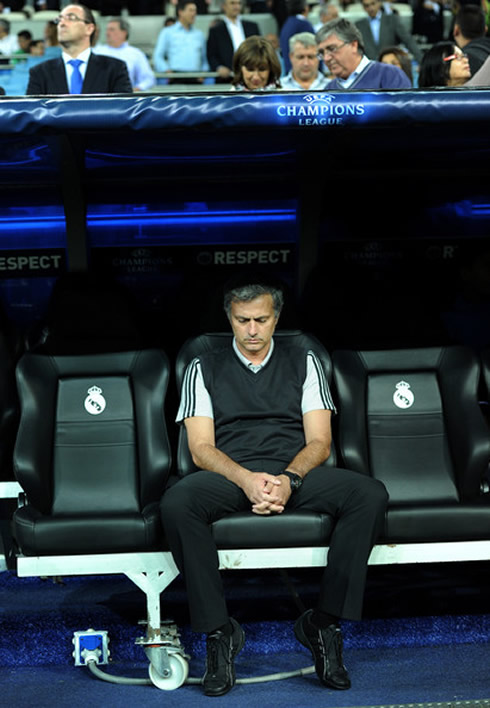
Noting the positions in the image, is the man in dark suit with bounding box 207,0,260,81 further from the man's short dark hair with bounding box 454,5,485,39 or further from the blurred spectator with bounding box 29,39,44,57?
the man's short dark hair with bounding box 454,5,485,39

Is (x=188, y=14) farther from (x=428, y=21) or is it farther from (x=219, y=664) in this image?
(x=219, y=664)

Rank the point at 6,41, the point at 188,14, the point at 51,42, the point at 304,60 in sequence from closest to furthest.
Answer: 1. the point at 304,60
2. the point at 188,14
3. the point at 51,42
4. the point at 6,41

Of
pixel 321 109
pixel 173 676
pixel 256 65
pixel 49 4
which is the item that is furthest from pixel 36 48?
pixel 173 676

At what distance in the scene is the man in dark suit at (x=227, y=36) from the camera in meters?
10.8

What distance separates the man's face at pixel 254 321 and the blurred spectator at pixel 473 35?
2423 mm

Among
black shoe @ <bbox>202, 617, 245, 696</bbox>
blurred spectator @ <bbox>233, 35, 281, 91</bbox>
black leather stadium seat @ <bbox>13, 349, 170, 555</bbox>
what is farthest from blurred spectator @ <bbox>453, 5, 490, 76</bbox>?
black shoe @ <bbox>202, 617, 245, 696</bbox>

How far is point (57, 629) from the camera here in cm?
434

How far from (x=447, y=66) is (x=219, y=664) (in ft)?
10.9

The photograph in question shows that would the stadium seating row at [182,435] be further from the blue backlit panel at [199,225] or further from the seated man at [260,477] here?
the blue backlit panel at [199,225]

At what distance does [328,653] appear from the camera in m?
3.78

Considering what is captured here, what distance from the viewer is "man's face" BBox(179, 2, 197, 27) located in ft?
37.0

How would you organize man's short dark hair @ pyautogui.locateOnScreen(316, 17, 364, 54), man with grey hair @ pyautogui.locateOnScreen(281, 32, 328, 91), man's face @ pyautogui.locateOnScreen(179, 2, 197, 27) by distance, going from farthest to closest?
man's face @ pyautogui.locateOnScreen(179, 2, 197, 27), man with grey hair @ pyautogui.locateOnScreen(281, 32, 328, 91), man's short dark hair @ pyautogui.locateOnScreen(316, 17, 364, 54)

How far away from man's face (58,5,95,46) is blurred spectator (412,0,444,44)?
26.4 feet

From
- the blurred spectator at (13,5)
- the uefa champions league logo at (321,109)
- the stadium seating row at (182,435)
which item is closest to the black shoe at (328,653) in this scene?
the stadium seating row at (182,435)
